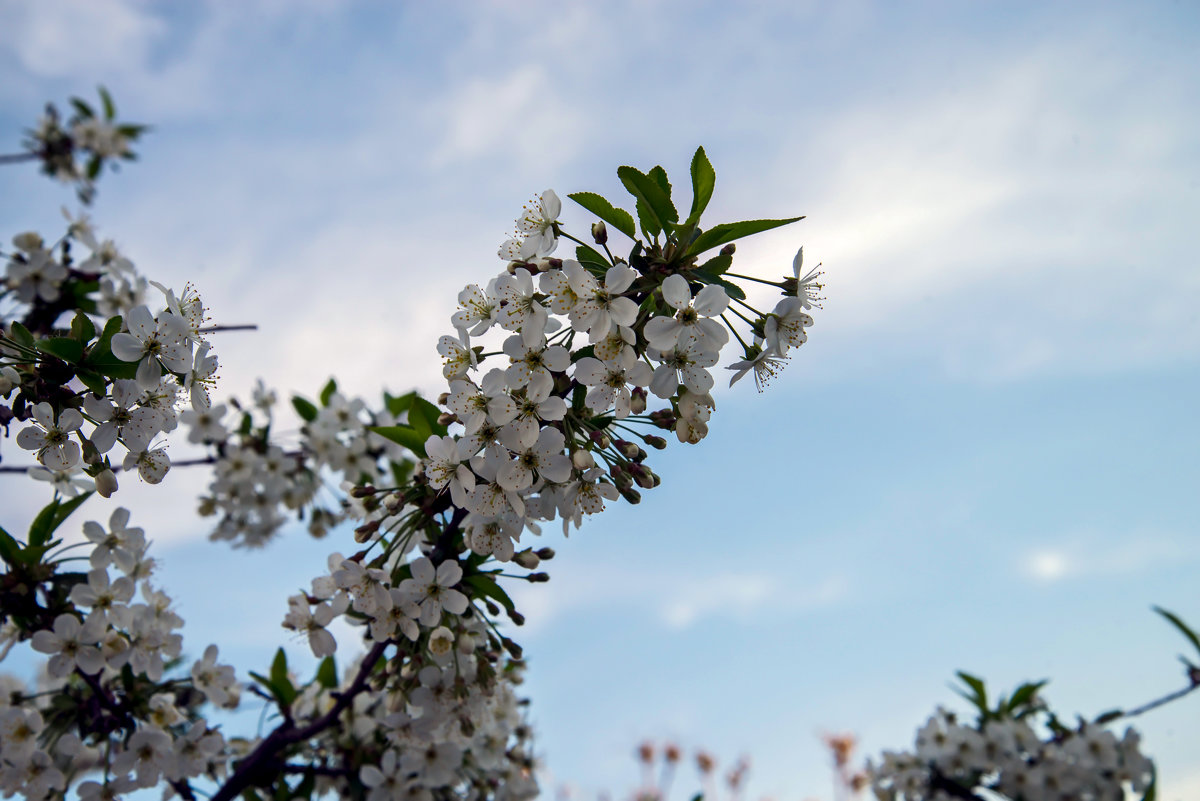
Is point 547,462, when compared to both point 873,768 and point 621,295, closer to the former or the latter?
point 621,295

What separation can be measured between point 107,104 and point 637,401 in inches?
328

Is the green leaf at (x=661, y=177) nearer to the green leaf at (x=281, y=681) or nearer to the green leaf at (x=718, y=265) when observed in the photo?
the green leaf at (x=718, y=265)

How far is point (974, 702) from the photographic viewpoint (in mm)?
5160

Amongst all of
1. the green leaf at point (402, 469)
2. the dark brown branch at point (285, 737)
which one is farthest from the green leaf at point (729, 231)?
the green leaf at point (402, 469)

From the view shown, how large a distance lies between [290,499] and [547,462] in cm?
418

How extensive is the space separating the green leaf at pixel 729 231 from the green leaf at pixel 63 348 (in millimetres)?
1965

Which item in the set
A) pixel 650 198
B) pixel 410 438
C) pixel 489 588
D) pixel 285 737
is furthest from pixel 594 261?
pixel 285 737

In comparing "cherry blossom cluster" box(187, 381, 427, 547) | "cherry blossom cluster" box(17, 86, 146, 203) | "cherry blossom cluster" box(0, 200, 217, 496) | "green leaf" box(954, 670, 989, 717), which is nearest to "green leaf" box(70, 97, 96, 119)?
"cherry blossom cluster" box(17, 86, 146, 203)

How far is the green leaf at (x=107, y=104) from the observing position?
7.98m

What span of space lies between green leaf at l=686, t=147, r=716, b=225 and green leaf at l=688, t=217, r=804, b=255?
0.11m

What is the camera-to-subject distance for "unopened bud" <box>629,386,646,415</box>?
7.96ft

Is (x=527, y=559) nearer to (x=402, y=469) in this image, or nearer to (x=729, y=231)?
(x=729, y=231)

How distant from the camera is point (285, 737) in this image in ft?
10.8

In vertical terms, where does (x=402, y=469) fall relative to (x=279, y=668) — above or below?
above
